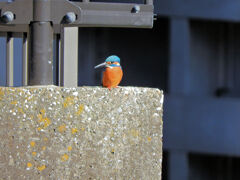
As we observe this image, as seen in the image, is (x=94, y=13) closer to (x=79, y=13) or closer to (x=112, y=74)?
(x=79, y=13)

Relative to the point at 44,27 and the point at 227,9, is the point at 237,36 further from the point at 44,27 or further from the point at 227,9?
the point at 44,27

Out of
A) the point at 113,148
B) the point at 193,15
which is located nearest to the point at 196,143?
the point at 193,15

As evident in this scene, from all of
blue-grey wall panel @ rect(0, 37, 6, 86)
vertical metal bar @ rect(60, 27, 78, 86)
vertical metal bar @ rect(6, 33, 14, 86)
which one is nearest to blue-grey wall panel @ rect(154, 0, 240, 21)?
blue-grey wall panel @ rect(0, 37, 6, 86)

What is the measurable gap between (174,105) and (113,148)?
37.3 feet

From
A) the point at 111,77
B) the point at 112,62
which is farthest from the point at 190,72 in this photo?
the point at 111,77

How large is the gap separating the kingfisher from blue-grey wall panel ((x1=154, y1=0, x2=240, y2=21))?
10.6 meters

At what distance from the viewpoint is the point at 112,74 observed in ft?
9.47

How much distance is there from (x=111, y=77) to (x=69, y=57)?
2809mm

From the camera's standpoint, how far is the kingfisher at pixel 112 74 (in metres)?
2.81

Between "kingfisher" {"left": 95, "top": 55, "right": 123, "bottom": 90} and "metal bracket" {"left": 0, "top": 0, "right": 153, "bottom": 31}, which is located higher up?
"metal bracket" {"left": 0, "top": 0, "right": 153, "bottom": 31}

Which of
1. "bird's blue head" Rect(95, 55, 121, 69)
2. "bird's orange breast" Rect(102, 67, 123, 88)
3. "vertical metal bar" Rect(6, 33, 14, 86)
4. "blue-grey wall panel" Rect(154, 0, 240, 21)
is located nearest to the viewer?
"bird's orange breast" Rect(102, 67, 123, 88)

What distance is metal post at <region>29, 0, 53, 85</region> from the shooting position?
2.81 meters

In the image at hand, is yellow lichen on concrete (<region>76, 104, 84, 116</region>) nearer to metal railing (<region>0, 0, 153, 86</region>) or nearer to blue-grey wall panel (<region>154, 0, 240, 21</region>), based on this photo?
metal railing (<region>0, 0, 153, 86</region>)

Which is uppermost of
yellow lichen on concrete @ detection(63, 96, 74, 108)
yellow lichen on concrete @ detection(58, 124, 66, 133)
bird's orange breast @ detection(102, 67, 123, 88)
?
bird's orange breast @ detection(102, 67, 123, 88)
